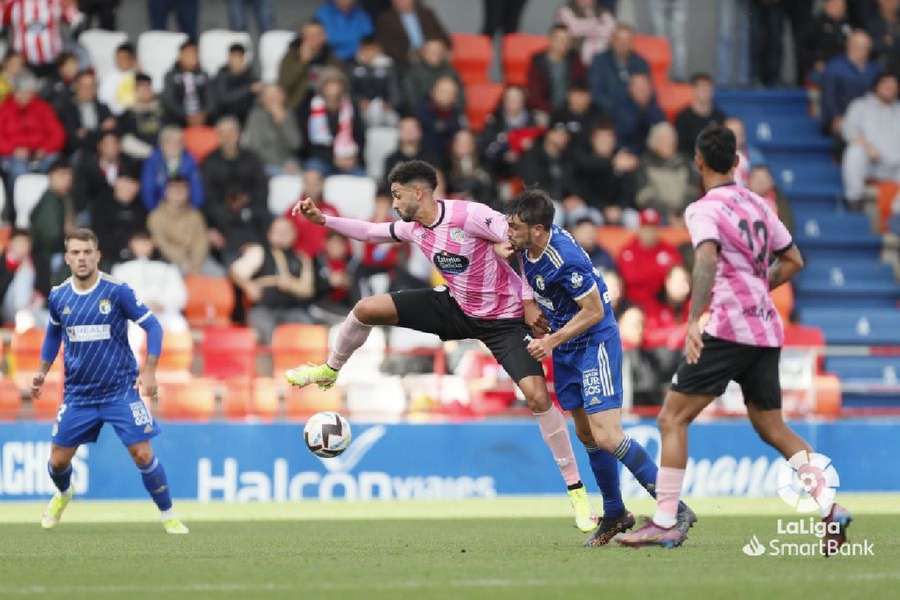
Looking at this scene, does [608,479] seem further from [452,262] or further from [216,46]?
[216,46]

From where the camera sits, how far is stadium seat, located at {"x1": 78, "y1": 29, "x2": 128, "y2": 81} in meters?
21.9

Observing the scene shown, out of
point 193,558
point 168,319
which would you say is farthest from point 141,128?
point 193,558

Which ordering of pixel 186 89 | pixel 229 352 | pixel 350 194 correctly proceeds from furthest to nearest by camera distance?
pixel 186 89, pixel 350 194, pixel 229 352

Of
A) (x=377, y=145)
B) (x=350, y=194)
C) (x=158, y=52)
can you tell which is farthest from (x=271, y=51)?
(x=350, y=194)

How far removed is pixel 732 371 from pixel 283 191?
38.6 ft

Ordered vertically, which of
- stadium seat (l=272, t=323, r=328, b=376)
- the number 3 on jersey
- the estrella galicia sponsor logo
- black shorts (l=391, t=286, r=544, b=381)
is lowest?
stadium seat (l=272, t=323, r=328, b=376)

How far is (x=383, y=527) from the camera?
43.6 ft

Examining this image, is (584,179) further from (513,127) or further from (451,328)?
(451,328)

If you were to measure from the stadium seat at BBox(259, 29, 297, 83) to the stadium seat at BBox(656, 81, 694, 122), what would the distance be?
16.5 feet

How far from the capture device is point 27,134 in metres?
20.3

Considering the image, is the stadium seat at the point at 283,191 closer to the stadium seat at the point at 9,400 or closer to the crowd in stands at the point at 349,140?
the crowd in stands at the point at 349,140

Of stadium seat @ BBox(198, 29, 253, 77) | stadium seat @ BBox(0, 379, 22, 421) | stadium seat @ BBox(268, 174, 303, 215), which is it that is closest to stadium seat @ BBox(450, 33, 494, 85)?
stadium seat @ BBox(198, 29, 253, 77)

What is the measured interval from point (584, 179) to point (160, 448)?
6.56m

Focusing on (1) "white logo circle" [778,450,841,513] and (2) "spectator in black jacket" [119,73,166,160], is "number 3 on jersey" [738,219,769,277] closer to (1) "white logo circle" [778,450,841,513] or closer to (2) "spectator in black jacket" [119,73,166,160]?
(1) "white logo circle" [778,450,841,513]
